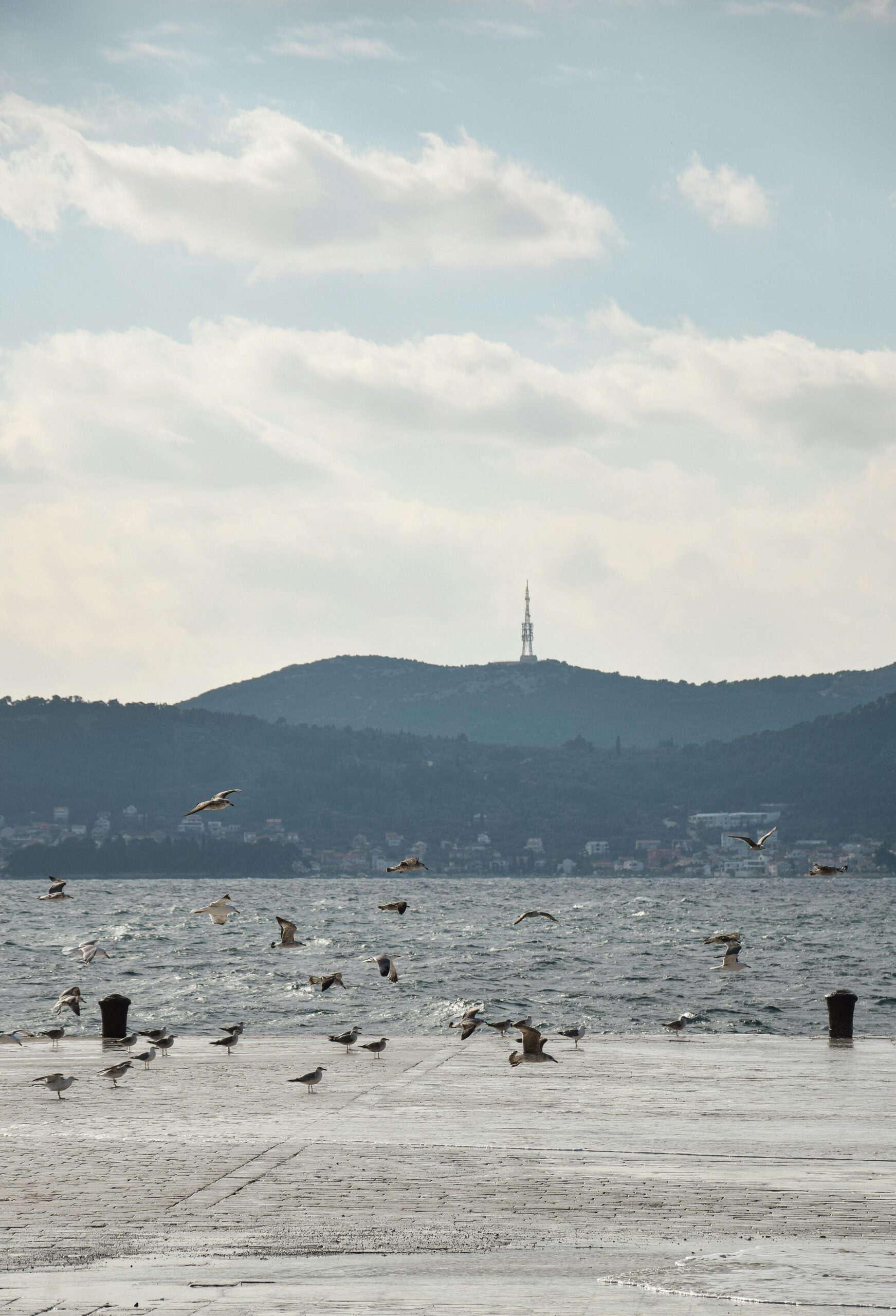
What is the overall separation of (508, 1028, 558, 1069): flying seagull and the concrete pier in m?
0.33

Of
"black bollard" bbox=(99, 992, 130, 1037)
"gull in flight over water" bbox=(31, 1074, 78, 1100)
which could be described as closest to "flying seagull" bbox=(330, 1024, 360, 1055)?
"black bollard" bbox=(99, 992, 130, 1037)

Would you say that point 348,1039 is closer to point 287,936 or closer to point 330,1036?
point 330,1036

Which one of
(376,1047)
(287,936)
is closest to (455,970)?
(287,936)

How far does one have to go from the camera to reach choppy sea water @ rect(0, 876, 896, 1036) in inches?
1769

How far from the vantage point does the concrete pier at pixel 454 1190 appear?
33.4 ft

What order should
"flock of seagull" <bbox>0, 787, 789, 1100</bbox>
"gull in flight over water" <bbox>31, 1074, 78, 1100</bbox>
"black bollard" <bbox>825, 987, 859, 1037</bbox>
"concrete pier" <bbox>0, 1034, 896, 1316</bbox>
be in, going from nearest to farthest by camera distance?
"concrete pier" <bbox>0, 1034, 896, 1316</bbox>, "gull in flight over water" <bbox>31, 1074, 78, 1100</bbox>, "flock of seagull" <bbox>0, 787, 789, 1100</bbox>, "black bollard" <bbox>825, 987, 859, 1037</bbox>

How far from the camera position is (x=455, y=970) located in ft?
222

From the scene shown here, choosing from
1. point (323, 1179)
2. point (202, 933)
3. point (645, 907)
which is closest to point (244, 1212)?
point (323, 1179)

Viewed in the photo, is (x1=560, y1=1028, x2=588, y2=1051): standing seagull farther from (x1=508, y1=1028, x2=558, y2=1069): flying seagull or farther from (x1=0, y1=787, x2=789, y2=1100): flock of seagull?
(x1=508, y1=1028, x2=558, y2=1069): flying seagull

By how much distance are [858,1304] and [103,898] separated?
182045 mm

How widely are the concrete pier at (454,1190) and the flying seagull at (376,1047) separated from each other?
109cm

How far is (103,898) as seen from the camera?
605ft

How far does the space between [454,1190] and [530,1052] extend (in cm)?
898

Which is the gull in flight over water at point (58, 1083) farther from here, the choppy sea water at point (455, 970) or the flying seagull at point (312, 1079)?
the choppy sea water at point (455, 970)
